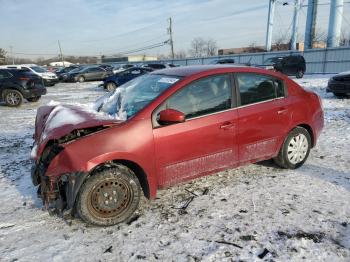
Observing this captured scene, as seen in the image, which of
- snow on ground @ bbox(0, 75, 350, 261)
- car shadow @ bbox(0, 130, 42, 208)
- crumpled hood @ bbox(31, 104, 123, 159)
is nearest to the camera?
snow on ground @ bbox(0, 75, 350, 261)

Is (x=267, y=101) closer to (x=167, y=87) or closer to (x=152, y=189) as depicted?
(x=167, y=87)

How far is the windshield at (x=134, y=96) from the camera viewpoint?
393 cm

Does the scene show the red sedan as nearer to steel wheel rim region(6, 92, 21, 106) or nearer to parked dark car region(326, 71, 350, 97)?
parked dark car region(326, 71, 350, 97)

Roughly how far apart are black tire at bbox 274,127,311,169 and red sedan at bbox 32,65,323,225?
2 centimetres

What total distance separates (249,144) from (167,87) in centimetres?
141

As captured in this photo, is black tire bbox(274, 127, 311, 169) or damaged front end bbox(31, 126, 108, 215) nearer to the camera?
damaged front end bbox(31, 126, 108, 215)

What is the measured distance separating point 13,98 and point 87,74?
48.8 feet

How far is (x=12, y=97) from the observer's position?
1327 cm

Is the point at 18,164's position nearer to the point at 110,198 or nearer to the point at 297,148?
the point at 110,198

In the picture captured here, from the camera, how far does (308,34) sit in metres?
38.9

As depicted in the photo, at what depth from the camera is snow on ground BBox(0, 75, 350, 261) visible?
10.2 ft

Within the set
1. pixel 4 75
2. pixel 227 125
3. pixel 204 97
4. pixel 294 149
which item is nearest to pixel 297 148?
pixel 294 149

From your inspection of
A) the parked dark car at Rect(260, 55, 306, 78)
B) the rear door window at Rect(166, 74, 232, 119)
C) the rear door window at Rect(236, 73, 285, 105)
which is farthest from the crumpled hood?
the parked dark car at Rect(260, 55, 306, 78)

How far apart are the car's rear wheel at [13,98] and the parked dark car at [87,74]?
A: 14.6 meters
